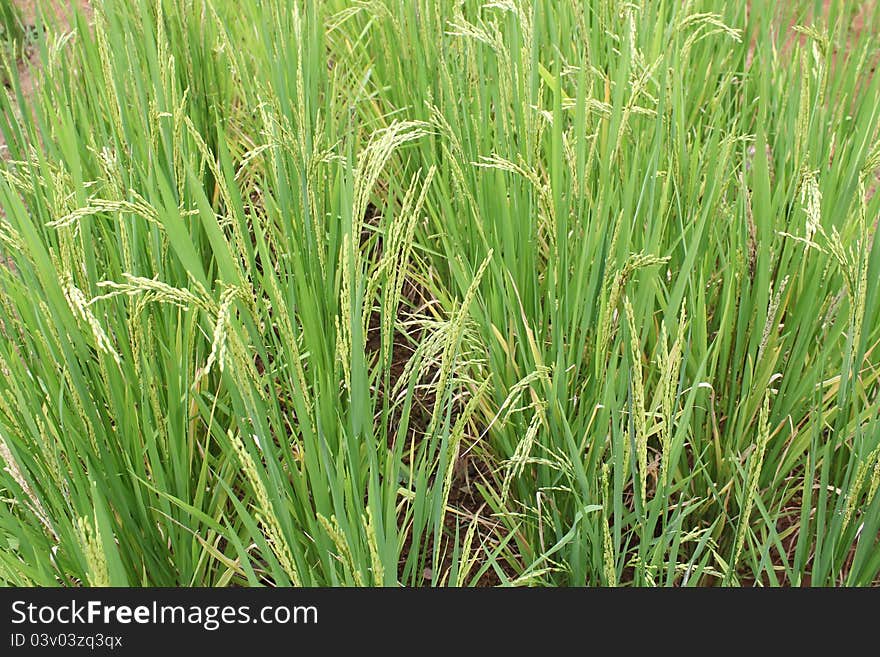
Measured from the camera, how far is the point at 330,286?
3.87ft

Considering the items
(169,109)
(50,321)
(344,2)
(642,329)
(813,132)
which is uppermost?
(344,2)

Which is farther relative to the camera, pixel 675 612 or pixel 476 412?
pixel 476 412

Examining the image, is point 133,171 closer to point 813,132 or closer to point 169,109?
point 169,109

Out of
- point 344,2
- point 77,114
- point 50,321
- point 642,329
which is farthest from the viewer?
point 344,2

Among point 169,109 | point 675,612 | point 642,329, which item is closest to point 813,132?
point 642,329

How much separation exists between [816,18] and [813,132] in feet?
1.93

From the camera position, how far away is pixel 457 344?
95 centimetres

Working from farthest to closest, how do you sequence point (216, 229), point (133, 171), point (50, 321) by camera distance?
point (133, 171)
point (50, 321)
point (216, 229)

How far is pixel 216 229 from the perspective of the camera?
1040mm

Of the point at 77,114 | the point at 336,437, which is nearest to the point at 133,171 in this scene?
the point at 77,114

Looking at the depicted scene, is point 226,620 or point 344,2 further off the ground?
point 344,2

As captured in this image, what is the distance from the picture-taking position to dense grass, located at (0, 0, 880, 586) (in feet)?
3.35

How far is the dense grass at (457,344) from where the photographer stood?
3.35ft

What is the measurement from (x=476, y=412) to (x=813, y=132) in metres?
0.86
